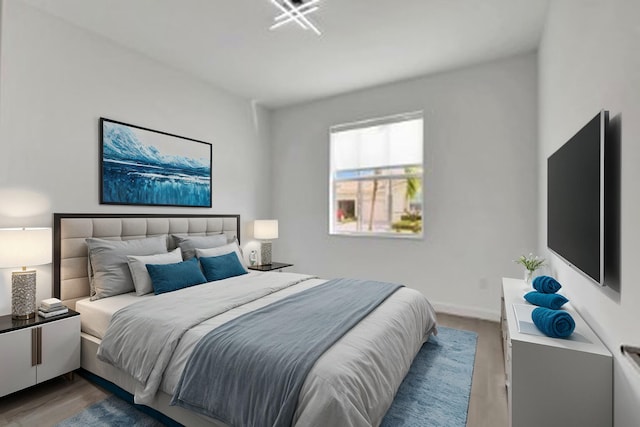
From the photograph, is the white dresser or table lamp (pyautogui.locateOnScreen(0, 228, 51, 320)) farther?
table lamp (pyautogui.locateOnScreen(0, 228, 51, 320))

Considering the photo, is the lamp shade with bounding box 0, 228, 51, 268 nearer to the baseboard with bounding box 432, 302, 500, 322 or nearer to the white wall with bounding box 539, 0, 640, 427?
the white wall with bounding box 539, 0, 640, 427

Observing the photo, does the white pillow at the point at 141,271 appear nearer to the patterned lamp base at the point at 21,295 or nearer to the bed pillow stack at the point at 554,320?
the patterned lamp base at the point at 21,295

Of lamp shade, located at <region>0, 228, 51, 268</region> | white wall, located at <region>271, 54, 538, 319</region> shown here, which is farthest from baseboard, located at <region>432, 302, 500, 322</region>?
lamp shade, located at <region>0, 228, 51, 268</region>

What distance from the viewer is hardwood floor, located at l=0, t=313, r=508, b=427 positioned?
6.39 feet

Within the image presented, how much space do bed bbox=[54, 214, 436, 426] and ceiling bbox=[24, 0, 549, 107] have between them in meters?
1.74

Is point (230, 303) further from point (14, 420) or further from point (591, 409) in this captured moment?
point (591, 409)

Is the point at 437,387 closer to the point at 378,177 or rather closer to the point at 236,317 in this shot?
the point at 236,317


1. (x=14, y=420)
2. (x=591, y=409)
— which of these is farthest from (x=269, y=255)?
(x=591, y=409)

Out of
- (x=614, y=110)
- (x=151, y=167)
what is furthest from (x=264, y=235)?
(x=614, y=110)

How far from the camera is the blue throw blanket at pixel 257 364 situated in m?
1.42

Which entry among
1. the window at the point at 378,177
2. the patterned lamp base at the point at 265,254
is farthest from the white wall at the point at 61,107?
the window at the point at 378,177

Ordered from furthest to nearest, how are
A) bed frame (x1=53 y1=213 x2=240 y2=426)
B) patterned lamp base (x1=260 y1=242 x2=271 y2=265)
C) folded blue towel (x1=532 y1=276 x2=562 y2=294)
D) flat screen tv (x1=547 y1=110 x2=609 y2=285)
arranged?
1. patterned lamp base (x1=260 y1=242 x2=271 y2=265)
2. folded blue towel (x1=532 y1=276 x2=562 y2=294)
3. bed frame (x1=53 y1=213 x2=240 y2=426)
4. flat screen tv (x1=547 y1=110 x2=609 y2=285)

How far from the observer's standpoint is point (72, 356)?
7.66 feet

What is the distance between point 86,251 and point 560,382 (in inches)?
137
